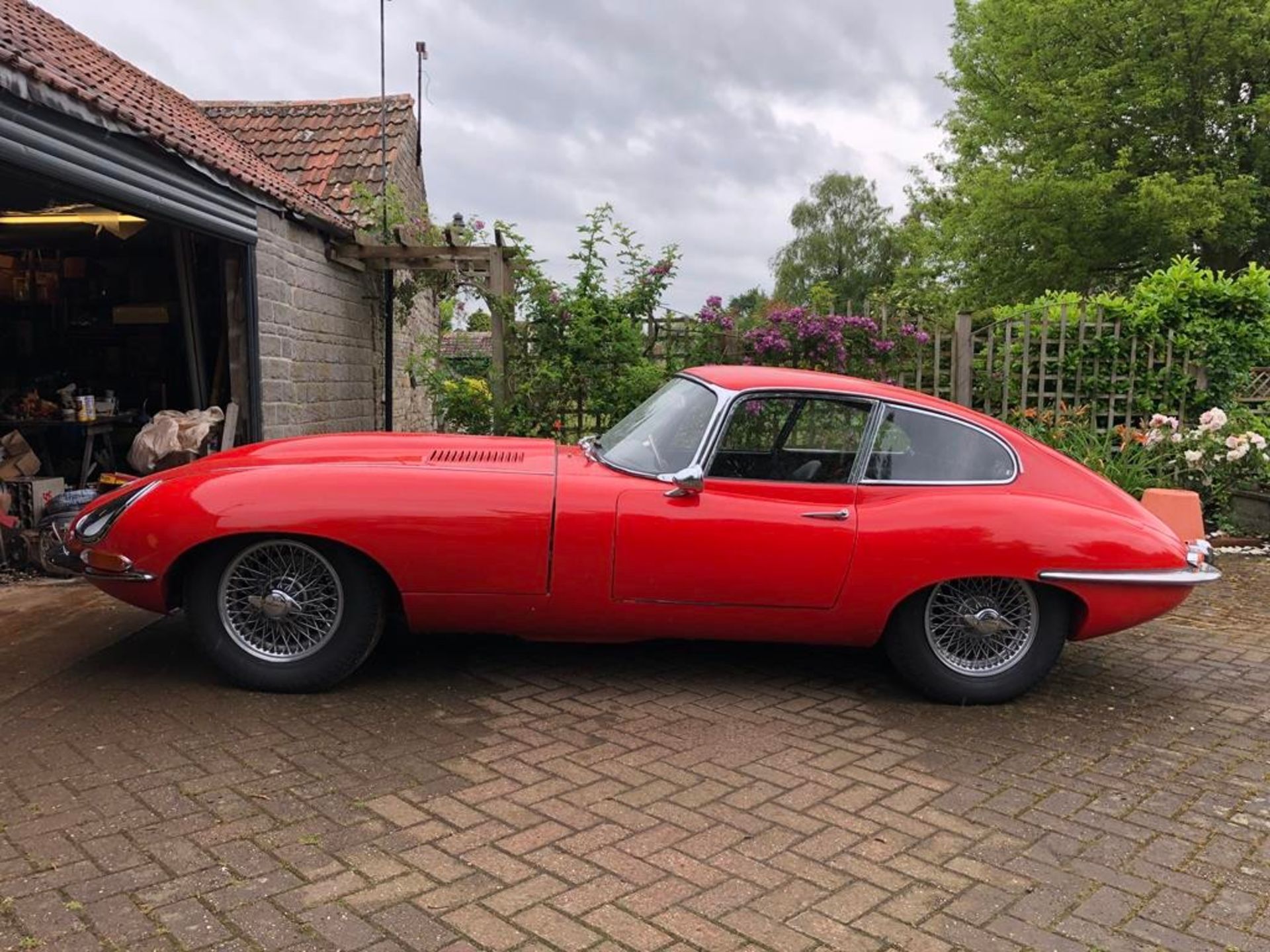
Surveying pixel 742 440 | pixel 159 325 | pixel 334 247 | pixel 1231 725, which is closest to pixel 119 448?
pixel 159 325

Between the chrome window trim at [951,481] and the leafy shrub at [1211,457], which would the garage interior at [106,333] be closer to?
the chrome window trim at [951,481]

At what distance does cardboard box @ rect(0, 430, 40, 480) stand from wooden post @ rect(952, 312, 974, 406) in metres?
7.95

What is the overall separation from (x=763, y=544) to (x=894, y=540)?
54cm

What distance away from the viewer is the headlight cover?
12.0 ft

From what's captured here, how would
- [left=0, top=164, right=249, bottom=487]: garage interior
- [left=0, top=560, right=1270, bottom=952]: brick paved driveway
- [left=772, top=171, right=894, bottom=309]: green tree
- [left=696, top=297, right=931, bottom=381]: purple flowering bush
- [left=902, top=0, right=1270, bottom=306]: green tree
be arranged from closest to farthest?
[left=0, top=560, right=1270, bottom=952]: brick paved driveway, [left=696, top=297, right=931, bottom=381]: purple flowering bush, [left=0, top=164, right=249, bottom=487]: garage interior, [left=902, top=0, right=1270, bottom=306]: green tree, [left=772, top=171, right=894, bottom=309]: green tree

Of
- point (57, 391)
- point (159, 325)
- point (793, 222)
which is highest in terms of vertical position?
point (793, 222)

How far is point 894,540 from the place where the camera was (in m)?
3.68

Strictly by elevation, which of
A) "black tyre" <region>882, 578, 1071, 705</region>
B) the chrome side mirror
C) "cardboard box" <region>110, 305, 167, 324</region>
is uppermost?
"cardboard box" <region>110, 305, 167, 324</region>

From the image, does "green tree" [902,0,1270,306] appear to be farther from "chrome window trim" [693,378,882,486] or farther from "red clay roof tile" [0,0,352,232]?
"chrome window trim" [693,378,882,486]

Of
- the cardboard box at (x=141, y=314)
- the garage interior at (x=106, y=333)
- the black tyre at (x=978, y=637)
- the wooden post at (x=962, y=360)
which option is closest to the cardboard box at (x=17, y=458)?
the garage interior at (x=106, y=333)

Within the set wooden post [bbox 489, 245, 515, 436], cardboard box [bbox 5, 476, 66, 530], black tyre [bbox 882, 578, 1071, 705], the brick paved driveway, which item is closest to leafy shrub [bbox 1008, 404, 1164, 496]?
the brick paved driveway

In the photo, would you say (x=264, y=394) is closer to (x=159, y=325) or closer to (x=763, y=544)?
(x=159, y=325)

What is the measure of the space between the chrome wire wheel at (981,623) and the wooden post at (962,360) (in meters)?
4.97

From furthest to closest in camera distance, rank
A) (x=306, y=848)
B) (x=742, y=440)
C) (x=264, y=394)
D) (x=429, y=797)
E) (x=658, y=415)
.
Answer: (x=264, y=394) → (x=658, y=415) → (x=742, y=440) → (x=429, y=797) → (x=306, y=848)
